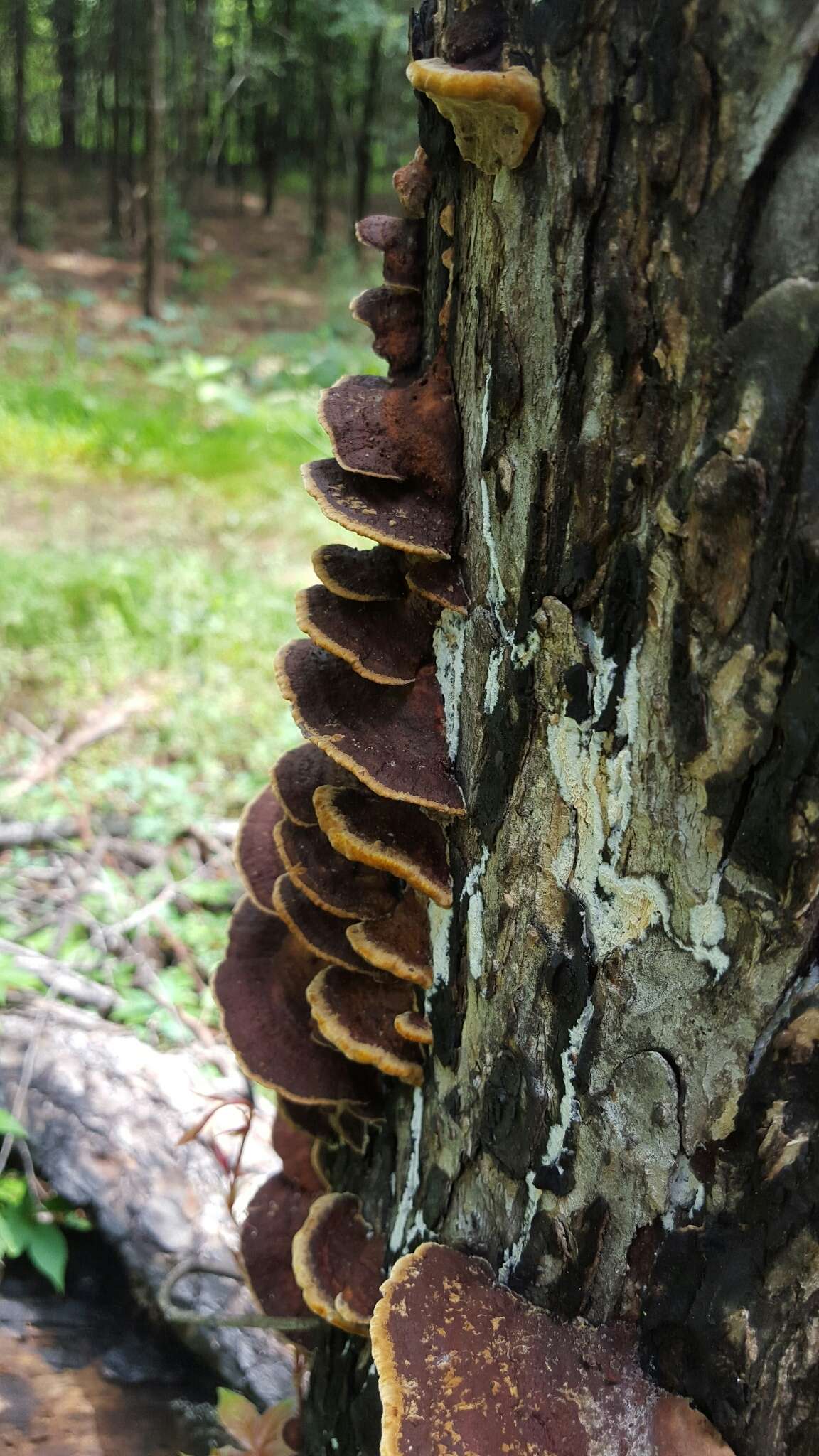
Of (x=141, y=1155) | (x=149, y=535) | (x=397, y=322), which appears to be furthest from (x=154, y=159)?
(x=397, y=322)

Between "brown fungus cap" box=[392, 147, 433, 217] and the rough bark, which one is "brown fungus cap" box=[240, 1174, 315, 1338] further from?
"brown fungus cap" box=[392, 147, 433, 217]

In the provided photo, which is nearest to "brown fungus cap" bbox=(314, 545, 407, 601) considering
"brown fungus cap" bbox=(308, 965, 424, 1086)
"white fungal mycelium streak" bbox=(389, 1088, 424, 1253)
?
"brown fungus cap" bbox=(308, 965, 424, 1086)

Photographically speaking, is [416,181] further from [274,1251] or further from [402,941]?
[274,1251]

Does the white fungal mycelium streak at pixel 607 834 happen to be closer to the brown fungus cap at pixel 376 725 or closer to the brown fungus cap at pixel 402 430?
the brown fungus cap at pixel 376 725

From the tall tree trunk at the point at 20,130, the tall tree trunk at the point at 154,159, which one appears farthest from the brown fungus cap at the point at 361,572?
the tall tree trunk at the point at 20,130

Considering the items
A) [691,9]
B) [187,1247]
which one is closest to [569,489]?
[691,9]

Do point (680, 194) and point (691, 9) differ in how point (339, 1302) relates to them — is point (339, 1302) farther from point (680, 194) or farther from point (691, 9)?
point (691, 9)
